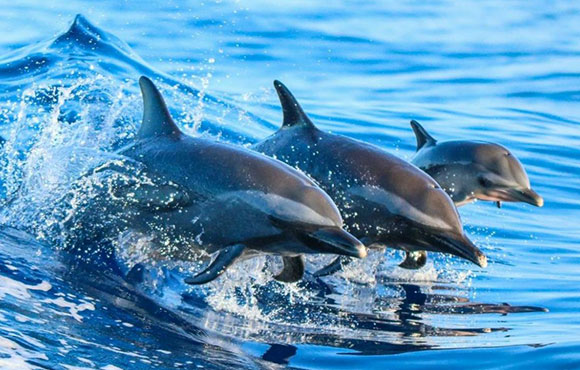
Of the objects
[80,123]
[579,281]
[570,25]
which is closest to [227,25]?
[570,25]

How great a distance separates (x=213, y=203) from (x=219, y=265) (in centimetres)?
46

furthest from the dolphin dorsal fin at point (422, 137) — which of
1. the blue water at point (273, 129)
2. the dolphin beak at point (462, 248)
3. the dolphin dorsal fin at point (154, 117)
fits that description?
the dolphin dorsal fin at point (154, 117)

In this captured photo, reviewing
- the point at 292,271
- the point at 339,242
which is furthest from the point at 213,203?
the point at 339,242

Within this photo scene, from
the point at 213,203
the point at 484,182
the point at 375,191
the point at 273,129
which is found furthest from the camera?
the point at 273,129

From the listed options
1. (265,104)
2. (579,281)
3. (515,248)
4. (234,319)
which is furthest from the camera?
(265,104)

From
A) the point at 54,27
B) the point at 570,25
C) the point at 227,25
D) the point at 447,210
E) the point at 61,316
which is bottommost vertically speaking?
the point at 61,316

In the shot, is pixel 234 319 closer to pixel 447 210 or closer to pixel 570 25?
pixel 447 210

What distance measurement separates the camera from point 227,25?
906 inches

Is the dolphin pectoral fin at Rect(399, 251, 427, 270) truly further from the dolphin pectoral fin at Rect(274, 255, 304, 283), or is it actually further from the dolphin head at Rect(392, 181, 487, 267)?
the dolphin pectoral fin at Rect(274, 255, 304, 283)

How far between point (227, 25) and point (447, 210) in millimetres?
16753

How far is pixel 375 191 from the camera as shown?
7.02 metres

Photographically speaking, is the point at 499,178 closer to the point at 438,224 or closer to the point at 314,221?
the point at 438,224

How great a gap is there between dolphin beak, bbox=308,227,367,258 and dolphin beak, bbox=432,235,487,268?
3.06 ft

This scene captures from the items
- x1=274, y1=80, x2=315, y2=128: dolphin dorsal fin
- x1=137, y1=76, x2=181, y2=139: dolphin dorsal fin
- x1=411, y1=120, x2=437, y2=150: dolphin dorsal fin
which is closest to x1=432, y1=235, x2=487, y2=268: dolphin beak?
x1=274, y1=80, x2=315, y2=128: dolphin dorsal fin
